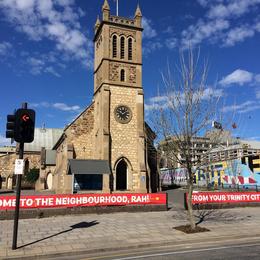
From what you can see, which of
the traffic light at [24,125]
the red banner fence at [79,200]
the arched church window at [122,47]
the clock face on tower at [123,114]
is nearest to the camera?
the traffic light at [24,125]

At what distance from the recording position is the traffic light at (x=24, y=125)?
406 inches

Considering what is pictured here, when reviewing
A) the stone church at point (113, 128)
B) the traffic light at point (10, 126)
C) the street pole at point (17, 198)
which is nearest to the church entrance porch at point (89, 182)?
the stone church at point (113, 128)

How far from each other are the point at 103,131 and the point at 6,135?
2304 centimetres

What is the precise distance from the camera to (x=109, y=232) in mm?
12664

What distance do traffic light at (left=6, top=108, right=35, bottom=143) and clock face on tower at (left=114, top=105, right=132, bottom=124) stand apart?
24570 millimetres

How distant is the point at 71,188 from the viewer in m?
31.2

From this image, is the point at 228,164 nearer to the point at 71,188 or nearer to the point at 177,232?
the point at 71,188

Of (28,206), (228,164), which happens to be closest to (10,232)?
(28,206)

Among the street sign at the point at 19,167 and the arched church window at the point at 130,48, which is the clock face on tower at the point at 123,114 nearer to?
the arched church window at the point at 130,48

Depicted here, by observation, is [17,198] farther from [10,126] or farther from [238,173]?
[238,173]

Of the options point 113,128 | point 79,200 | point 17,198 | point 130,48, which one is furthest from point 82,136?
point 17,198

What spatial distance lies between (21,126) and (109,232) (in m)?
5.69

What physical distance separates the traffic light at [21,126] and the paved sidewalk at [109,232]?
360cm

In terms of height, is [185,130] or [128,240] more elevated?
A: [185,130]
